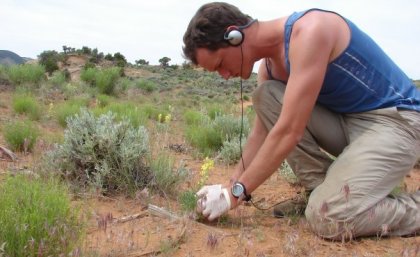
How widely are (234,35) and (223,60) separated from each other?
0.55 ft

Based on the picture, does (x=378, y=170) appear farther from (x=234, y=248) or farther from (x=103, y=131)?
(x=103, y=131)

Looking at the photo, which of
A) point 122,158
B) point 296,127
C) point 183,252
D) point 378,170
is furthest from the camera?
point 122,158

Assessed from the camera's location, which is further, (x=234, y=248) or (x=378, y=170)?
(x=378, y=170)

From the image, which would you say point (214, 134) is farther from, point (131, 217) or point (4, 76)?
point (4, 76)

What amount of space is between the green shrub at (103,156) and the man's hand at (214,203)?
621 millimetres

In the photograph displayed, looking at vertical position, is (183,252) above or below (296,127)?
below

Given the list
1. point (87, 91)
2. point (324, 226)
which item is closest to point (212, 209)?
point (324, 226)

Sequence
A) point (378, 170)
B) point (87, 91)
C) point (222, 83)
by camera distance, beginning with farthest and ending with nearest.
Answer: point (222, 83) → point (87, 91) → point (378, 170)

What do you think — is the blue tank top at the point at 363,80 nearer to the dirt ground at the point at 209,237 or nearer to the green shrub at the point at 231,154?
the dirt ground at the point at 209,237

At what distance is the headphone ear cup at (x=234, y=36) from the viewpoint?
2527 millimetres

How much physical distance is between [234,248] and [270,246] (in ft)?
0.65

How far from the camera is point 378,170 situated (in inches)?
104

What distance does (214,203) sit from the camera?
101 inches

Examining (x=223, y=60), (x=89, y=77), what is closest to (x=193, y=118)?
(x=223, y=60)
